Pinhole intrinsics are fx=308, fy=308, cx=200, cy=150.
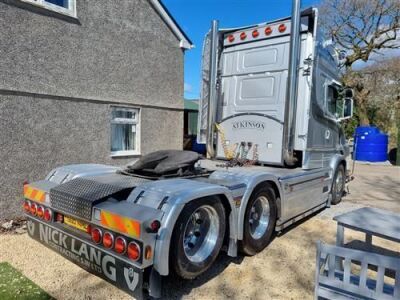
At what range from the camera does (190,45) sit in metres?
9.24

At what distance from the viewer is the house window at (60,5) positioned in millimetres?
5754

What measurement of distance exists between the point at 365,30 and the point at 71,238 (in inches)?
925

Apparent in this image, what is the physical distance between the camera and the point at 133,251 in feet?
8.59

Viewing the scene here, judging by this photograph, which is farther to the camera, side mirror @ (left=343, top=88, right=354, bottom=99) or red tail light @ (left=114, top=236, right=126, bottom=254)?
side mirror @ (left=343, top=88, right=354, bottom=99)

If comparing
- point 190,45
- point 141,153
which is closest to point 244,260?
point 141,153

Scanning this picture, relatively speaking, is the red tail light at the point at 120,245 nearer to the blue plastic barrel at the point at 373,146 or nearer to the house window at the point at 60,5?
the house window at the point at 60,5

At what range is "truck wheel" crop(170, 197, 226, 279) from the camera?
284cm

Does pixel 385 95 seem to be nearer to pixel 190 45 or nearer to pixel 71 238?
pixel 190 45

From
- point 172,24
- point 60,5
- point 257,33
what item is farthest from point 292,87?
point 172,24

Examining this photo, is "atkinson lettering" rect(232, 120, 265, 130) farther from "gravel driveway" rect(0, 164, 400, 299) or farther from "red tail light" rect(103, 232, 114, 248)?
"red tail light" rect(103, 232, 114, 248)

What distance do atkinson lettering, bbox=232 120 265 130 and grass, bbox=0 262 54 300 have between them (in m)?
4.04

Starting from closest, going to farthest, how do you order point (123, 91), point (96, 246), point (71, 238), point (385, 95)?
point (96, 246) → point (71, 238) → point (123, 91) → point (385, 95)

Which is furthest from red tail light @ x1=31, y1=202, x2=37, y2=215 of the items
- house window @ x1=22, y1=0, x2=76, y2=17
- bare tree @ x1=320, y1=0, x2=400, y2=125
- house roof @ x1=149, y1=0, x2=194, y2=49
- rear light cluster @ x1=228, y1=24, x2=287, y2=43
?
bare tree @ x1=320, y1=0, x2=400, y2=125

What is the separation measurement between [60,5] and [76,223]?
501 cm
